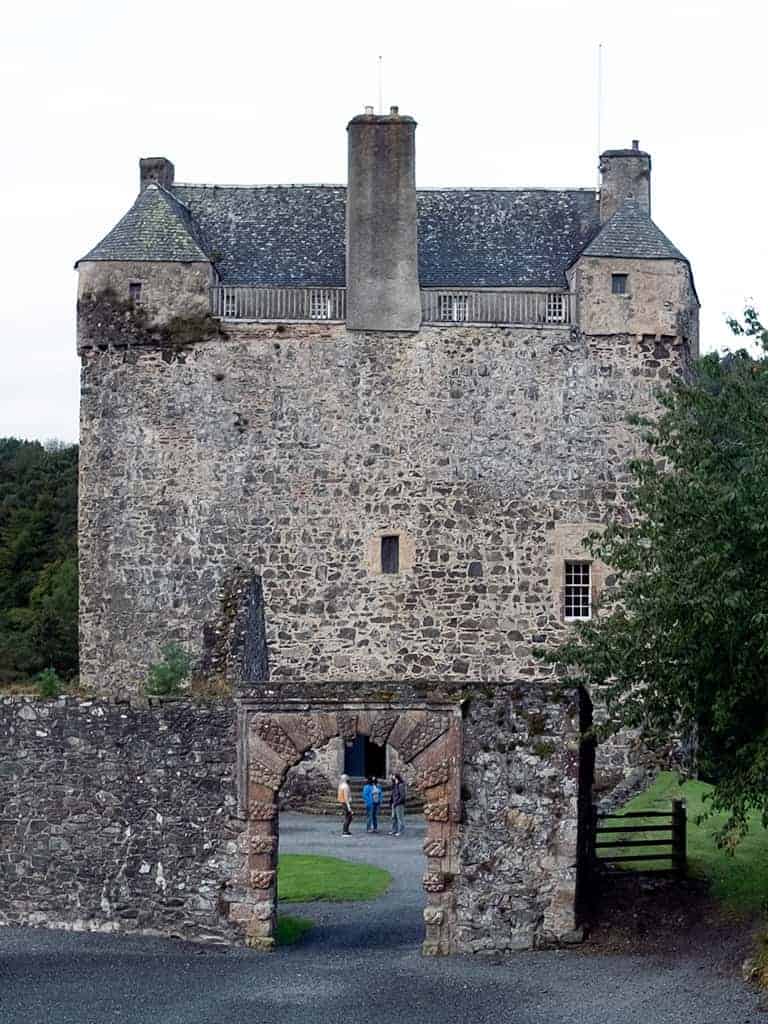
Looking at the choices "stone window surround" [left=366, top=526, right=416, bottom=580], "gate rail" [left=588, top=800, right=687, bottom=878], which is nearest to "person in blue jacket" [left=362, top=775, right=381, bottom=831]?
"stone window surround" [left=366, top=526, right=416, bottom=580]

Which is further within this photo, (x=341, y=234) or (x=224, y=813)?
(x=341, y=234)

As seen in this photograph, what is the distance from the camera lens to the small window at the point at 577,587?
35.3m

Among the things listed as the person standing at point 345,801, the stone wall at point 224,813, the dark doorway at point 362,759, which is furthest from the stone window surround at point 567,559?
the stone wall at point 224,813

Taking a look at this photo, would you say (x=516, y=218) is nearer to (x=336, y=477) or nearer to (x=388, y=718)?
(x=336, y=477)

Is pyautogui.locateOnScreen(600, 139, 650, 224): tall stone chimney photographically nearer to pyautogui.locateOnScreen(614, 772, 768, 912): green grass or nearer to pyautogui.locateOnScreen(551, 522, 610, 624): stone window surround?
pyautogui.locateOnScreen(551, 522, 610, 624): stone window surround

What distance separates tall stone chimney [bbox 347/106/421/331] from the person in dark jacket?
873 centimetres

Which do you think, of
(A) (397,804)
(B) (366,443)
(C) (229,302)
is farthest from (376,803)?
(C) (229,302)

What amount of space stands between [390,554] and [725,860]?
12.7 m

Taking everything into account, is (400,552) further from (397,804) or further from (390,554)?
(397,804)

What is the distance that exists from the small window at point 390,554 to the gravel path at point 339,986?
44.1ft

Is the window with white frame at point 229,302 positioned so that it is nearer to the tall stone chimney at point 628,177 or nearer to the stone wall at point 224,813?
the tall stone chimney at point 628,177

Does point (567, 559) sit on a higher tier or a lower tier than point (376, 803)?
higher

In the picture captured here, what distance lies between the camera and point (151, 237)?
35812 mm

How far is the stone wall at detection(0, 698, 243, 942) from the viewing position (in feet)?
70.8
